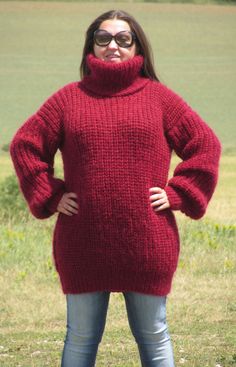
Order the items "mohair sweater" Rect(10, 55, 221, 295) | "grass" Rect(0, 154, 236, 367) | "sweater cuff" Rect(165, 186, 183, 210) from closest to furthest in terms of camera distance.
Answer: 1. "mohair sweater" Rect(10, 55, 221, 295)
2. "sweater cuff" Rect(165, 186, 183, 210)
3. "grass" Rect(0, 154, 236, 367)

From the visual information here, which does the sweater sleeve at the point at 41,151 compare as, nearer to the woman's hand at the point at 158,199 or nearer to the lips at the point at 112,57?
the lips at the point at 112,57

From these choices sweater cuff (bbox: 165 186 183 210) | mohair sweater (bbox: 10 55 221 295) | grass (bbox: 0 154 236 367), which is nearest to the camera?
mohair sweater (bbox: 10 55 221 295)

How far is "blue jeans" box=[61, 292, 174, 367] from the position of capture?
12.3ft

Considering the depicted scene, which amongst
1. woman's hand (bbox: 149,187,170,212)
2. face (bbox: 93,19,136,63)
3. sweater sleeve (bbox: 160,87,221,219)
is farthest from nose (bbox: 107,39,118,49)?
woman's hand (bbox: 149,187,170,212)

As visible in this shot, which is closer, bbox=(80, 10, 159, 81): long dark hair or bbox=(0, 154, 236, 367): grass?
bbox=(80, 10, 159, 81): long dark hair

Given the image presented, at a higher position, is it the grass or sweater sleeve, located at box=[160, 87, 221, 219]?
sweater sleeve, located at box=[160, 87, 221, 219]

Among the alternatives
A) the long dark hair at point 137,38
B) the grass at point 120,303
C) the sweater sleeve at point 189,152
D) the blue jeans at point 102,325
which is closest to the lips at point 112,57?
the long dark hair at point 137,38

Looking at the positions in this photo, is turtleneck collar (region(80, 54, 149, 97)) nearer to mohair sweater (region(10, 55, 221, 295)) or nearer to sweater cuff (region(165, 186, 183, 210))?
mohair sweater (region(10, 55, 221, 295))

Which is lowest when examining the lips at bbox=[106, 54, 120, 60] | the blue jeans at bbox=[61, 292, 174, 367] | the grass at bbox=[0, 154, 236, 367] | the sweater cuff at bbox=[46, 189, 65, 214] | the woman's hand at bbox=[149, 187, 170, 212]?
the grass at bbox=[0, 154, 236, 367]

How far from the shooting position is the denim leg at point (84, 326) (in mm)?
3738

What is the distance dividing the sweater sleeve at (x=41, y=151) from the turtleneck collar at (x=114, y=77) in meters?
0.15

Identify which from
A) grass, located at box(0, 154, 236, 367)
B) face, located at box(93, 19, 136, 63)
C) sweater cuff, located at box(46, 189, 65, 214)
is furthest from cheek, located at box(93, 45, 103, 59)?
grass, located at box(0, 154, 236, 367)

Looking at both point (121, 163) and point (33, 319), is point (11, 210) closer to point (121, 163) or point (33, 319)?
point (33, 319)

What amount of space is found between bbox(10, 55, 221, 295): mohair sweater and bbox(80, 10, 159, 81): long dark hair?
6 cm
